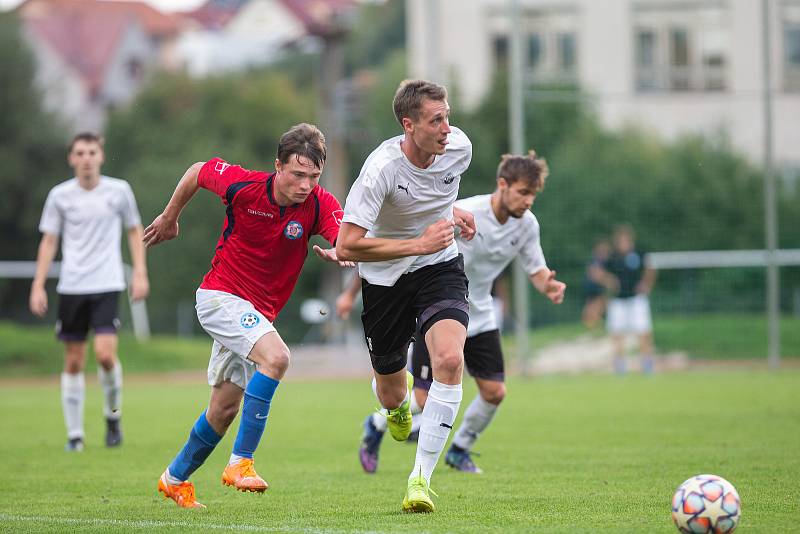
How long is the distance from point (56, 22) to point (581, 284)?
5311cm

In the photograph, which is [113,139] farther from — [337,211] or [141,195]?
[337,211]

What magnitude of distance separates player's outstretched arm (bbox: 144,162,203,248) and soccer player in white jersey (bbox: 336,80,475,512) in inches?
37.4

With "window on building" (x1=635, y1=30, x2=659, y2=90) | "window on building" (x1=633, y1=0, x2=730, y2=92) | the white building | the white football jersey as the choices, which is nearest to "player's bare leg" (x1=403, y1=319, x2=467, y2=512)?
the white football jersey

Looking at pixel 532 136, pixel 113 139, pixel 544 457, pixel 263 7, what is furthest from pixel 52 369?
pixel 263 7

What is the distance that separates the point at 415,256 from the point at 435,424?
97 cm

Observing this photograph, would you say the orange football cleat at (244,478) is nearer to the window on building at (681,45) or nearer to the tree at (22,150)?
the window on building at (681,45)

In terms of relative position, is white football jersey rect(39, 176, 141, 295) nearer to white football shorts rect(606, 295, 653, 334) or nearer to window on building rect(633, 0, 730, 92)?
white football shorts rect(606, 295, 653, 334)

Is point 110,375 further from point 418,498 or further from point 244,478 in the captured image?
point 418,498

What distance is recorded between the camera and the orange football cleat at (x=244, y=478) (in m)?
6.06

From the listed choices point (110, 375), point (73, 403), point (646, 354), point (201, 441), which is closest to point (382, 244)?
point (201, 441)

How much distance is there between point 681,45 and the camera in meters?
38.6

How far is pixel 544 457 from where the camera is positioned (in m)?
8.89

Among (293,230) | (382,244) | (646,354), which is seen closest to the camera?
(382,244)

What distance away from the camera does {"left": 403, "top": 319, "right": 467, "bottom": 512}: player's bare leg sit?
6184 mm
